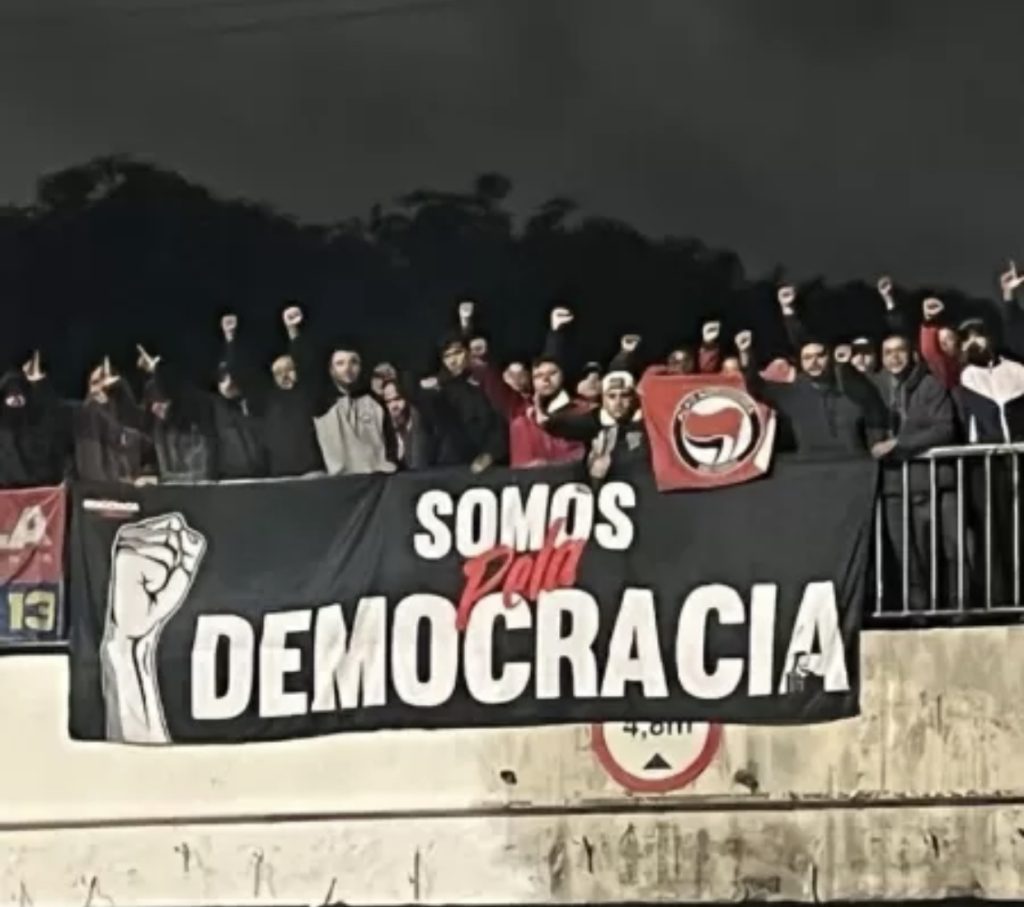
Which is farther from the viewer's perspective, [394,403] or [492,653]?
[394,403]

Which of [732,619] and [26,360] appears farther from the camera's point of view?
[26,360]

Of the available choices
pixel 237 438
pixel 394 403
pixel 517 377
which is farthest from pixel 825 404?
pixel 237 438

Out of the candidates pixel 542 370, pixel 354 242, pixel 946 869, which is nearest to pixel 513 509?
pixel 542 370

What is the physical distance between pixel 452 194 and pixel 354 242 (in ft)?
1.66

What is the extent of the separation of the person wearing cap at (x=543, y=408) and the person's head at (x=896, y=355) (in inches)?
52.6

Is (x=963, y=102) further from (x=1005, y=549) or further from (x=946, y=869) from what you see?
(x=946, y=869)

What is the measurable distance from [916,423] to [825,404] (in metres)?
0.40

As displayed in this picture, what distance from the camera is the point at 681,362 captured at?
39.0 feet

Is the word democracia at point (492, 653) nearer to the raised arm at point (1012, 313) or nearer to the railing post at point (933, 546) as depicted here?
the railing post at point (933, 546)

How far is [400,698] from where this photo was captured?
11953 mm

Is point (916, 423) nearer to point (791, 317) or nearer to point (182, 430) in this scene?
point (791, 317)

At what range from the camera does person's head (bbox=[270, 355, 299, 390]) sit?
12.4 metres

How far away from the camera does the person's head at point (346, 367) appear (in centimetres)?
1227

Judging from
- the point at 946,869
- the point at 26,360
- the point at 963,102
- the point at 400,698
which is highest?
the point at 963,102
